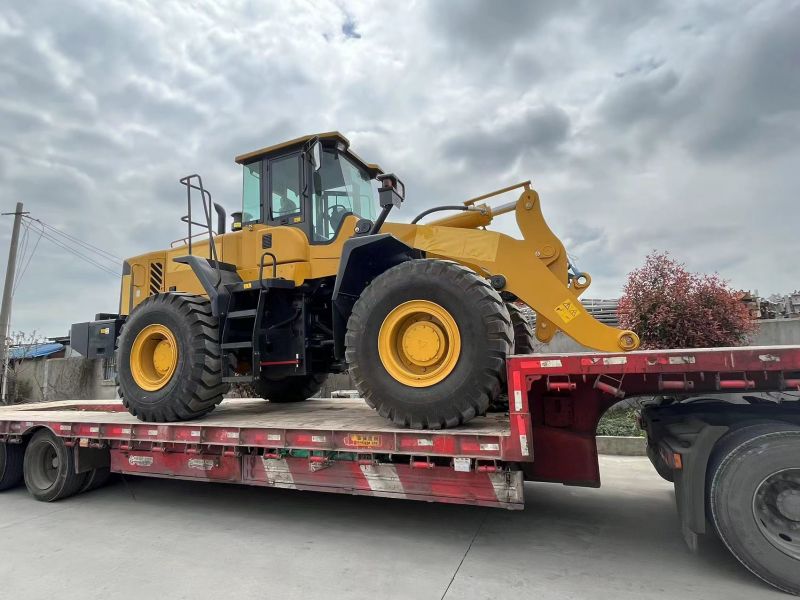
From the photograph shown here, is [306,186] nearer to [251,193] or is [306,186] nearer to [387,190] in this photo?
[251,193]

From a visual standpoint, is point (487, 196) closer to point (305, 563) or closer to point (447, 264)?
point (447, 264)

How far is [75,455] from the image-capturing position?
19.8ft

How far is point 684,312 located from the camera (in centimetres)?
916

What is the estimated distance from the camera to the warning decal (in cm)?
447

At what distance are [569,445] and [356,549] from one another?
2.04 m

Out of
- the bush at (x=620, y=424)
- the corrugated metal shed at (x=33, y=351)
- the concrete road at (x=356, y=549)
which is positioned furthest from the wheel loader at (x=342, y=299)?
the corrugated metal shed at (x=33, y=351)

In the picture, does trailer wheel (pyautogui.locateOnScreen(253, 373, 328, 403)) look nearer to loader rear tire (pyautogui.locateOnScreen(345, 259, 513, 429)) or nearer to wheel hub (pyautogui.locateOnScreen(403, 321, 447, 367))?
loader rear tire (pyautogui.locateOnScreen(345, 259, 513, 429))

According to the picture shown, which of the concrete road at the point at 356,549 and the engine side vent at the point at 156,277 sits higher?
the engine side vent at the point at 156,277

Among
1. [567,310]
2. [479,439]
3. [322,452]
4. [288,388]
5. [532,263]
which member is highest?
[532,263]

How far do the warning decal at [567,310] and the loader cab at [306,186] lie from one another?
2.48m

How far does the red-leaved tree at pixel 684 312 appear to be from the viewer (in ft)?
29.7

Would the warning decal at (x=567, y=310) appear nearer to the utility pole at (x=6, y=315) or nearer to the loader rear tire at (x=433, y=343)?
the loader rear tire at (x=433, y=343)

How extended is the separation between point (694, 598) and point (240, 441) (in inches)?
153

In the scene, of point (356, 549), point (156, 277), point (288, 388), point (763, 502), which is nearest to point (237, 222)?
point (156, 277)
